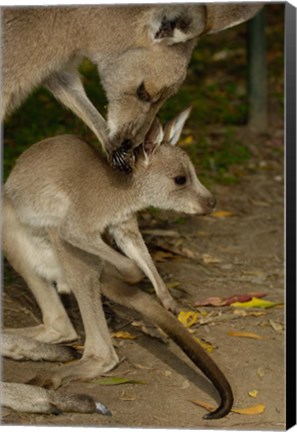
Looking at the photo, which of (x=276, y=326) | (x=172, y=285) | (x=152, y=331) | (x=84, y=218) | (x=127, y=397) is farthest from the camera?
(x=172, y=285)

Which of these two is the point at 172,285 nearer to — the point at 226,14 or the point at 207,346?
the point at 207,346

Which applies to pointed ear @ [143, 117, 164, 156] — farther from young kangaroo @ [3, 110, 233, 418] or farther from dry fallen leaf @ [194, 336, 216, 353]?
dry fallen leaf @ [194, 336, 216, 353]

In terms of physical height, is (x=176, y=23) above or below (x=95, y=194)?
above

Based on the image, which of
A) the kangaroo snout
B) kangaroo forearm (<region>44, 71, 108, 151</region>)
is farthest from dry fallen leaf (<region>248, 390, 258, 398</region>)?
kangaroo forearm (<region>44, 71, 108, 151</region>)

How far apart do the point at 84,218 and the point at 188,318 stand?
947 mm

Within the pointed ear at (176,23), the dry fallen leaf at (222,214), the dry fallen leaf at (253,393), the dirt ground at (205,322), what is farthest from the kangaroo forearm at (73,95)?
the dry fallen leaf at (222,214)

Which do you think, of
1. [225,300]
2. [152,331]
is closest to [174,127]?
[152,331]

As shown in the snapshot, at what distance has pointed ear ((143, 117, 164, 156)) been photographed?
519 cm

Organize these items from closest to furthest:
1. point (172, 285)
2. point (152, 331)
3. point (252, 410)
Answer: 1. point (252, 410)
2. point (152, 331)
3. point (172, 285)

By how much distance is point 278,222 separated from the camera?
7312 mm

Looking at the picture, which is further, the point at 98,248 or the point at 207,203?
the point at 207,203

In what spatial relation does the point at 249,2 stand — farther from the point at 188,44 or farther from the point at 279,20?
the point at 279,20

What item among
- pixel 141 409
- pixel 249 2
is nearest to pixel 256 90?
pixel 249 2

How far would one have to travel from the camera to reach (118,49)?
508cm
